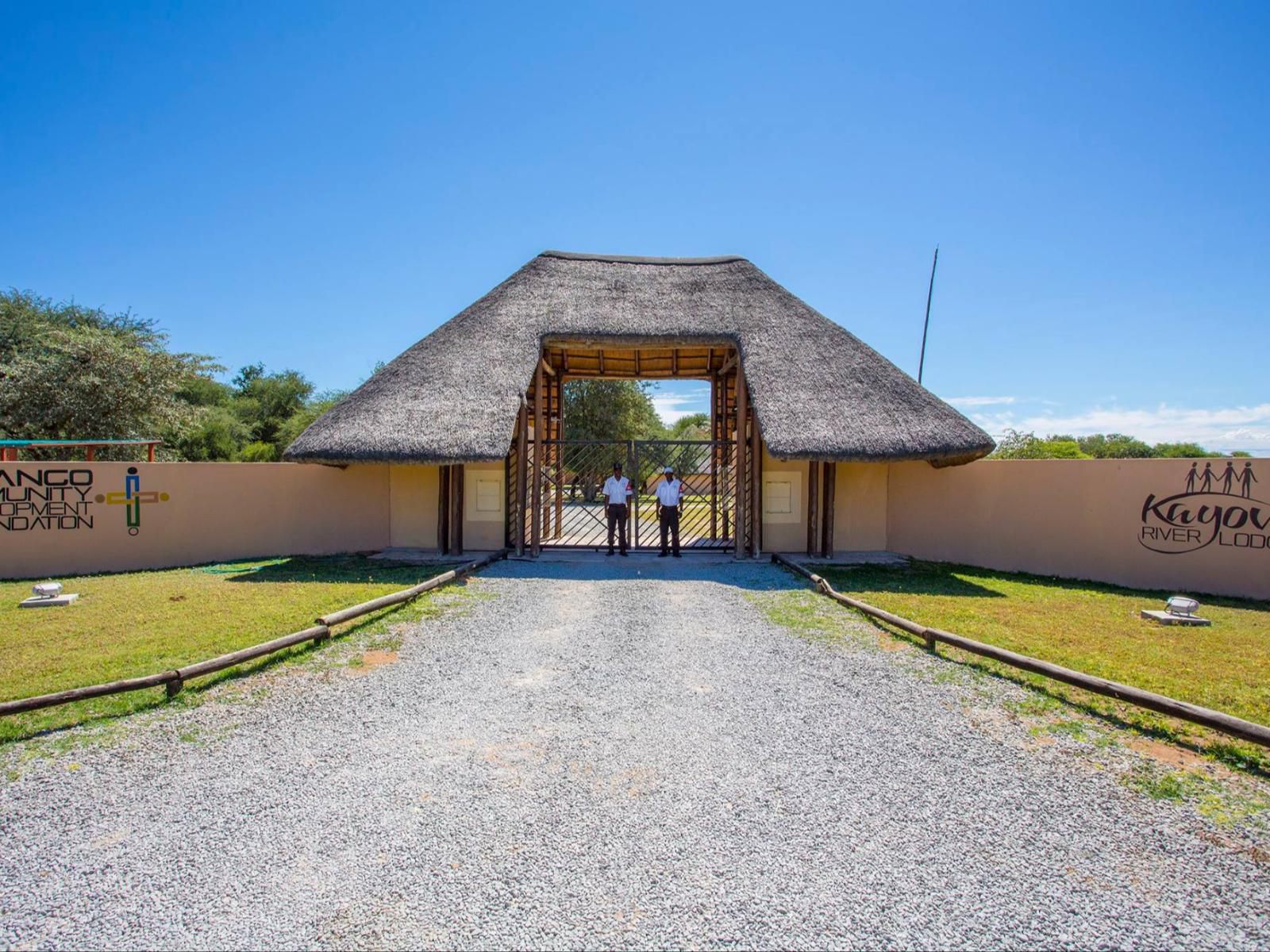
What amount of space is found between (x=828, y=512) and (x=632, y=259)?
6.93 metres

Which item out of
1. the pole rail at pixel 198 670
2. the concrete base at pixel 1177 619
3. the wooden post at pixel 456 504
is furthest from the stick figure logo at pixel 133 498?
the concrete base at pixel 1177 619

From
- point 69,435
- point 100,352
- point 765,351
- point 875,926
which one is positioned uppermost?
point 100,352

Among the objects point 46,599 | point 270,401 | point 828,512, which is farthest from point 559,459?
point 270,401

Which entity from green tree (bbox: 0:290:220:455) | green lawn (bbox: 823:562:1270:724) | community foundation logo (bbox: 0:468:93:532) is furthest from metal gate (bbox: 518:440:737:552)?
green tree (bbox: 0:290:220:455)

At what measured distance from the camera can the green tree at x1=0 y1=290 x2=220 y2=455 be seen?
19.0 m

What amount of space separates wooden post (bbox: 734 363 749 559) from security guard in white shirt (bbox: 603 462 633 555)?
1.87 m

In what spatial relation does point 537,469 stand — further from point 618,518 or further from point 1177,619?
point 1177,619

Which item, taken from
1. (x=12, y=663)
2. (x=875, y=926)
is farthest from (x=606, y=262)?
(x=875, y=926)

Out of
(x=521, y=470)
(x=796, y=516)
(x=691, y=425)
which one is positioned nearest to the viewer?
(x=521, y=470)

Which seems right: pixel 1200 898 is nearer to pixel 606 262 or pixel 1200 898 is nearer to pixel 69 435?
pixel 606 262

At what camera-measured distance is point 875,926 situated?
8.09ft

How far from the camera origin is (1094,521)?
10250mm

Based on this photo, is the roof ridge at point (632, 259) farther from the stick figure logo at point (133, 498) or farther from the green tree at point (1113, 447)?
the green tree at point (1113, 447)

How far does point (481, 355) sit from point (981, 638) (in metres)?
8.55
